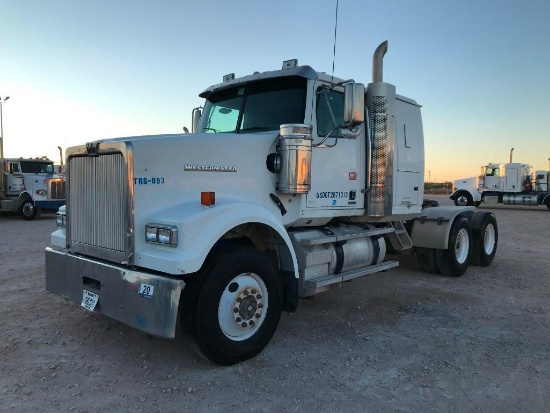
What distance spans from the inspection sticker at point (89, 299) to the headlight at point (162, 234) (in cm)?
83

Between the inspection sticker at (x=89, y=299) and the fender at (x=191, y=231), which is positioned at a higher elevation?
the fender at (x=191, y=231)

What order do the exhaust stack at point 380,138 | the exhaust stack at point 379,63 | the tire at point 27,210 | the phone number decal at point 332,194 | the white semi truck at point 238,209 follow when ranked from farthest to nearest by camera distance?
the tire at point 27,210
the exhaust stack at point 379,63
the exhaust stack at point 380,138
the phone number decal at point 332,194
the white semi truck at point 238,209

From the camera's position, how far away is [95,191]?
13.8ft

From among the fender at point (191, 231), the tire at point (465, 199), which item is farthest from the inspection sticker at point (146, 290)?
the tire at point (465, 199)

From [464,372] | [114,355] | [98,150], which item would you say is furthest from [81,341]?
[464,372]

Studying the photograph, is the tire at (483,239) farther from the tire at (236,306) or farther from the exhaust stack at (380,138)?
the tire at (236,306)

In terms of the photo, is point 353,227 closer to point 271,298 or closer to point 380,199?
point 380,199

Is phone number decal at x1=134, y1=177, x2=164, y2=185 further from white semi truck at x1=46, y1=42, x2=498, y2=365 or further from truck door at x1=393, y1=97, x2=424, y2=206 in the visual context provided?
truck door at x1=393, y1=97, x2=424, y2=206

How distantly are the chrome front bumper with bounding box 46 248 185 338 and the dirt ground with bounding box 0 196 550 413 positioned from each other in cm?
49

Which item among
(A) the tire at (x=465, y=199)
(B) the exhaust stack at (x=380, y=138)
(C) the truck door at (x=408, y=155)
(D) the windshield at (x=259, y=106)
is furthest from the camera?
(A) the tire at (x=465, y=199)

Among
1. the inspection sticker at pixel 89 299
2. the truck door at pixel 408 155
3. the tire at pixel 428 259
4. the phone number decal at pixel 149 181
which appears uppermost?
the truck door at pixel 408 155

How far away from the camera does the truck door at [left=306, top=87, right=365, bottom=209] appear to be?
5227 millimetres

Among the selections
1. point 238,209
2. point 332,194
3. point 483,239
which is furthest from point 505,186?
point 238,209

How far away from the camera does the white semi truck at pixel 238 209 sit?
3736mm
